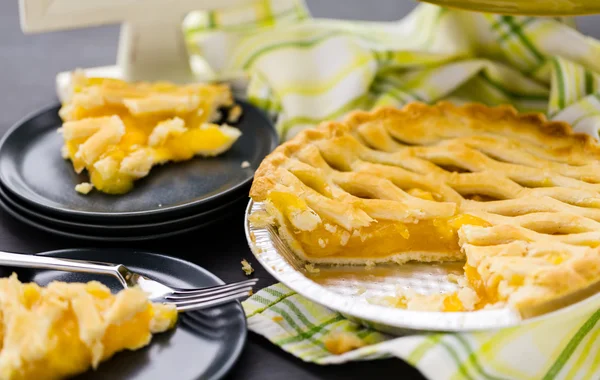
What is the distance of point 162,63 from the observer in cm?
257

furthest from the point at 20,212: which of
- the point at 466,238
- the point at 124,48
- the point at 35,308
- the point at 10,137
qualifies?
the point at 466,238

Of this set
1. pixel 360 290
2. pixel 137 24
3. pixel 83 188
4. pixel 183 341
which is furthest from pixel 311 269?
pixel 137 24

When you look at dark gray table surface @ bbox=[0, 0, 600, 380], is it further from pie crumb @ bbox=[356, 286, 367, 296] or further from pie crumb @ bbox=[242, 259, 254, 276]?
pie crumb @ bbox=[356, 286, 367, 296]

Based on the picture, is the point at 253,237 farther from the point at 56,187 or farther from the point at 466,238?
the point at 56,187

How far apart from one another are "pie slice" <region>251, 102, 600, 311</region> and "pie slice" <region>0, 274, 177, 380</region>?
1.46 ft

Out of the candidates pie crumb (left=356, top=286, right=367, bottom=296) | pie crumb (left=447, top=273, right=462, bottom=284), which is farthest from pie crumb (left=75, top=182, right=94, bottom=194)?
pie crumb (left=447, top=273, right=462, bottom=284)

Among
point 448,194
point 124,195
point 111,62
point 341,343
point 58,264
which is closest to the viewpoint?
point 341,343

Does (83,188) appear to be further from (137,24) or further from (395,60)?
(395,60)

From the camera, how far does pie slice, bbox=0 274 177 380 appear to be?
4.18 feet

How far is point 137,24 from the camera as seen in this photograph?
8.13 feet

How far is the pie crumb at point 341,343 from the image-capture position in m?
1.46

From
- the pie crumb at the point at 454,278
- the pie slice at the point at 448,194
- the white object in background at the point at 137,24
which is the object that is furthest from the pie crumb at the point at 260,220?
the white object in background at the point at 137,24

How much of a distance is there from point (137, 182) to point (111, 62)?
3.48 ft

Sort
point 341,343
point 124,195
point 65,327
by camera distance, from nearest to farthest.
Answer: point 65,327, point 341,343, point 124,195
